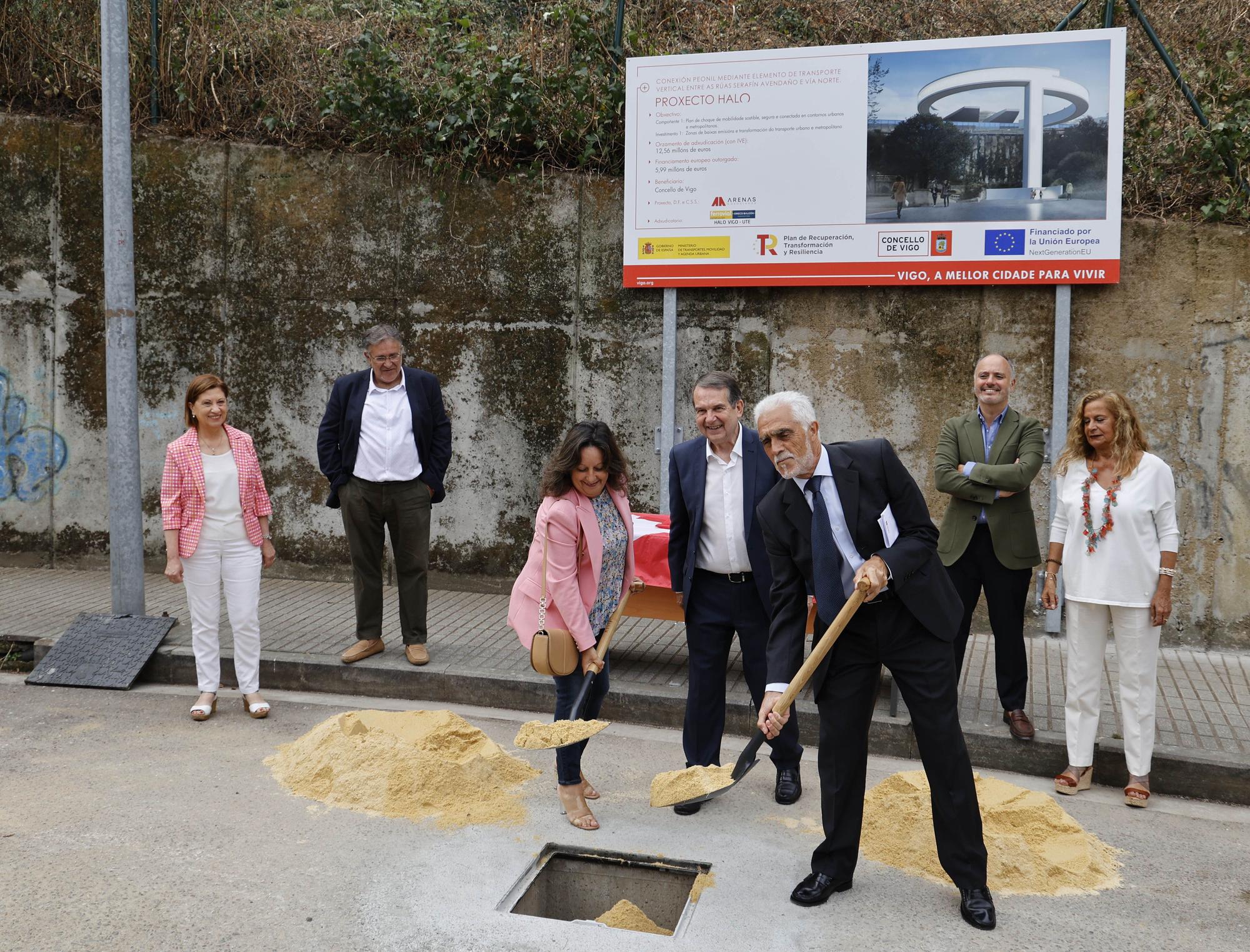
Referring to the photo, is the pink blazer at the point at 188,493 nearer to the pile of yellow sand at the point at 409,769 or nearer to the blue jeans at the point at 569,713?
the pile of yellow sand at the point at 409,769

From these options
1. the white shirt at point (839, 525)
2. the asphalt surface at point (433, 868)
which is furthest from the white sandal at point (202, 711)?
the white shirt at point (839, 525)

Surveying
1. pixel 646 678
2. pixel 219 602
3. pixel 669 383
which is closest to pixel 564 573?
pixel 646 678

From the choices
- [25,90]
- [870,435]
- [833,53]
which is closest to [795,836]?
[870,435]

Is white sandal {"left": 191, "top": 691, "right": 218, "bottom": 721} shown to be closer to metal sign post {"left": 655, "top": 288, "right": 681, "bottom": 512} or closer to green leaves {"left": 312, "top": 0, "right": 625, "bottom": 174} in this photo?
metal sign post {"left": 655, "top": 288, "right": 681, "bottom": 512}

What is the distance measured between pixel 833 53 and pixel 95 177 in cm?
635

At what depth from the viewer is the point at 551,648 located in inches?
177

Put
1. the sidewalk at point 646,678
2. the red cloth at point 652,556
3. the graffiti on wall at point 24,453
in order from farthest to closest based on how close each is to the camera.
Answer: the graffiti on wall at point 24,453 < the red cloth at point 652,556 < the sidewalk at point 646,678

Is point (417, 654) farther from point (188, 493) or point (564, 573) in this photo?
point (564, 573)

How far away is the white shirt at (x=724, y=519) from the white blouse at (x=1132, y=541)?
1.60m

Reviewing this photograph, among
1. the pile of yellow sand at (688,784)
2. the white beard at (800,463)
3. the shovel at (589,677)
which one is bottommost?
the pile of yellow sand at (688,784)

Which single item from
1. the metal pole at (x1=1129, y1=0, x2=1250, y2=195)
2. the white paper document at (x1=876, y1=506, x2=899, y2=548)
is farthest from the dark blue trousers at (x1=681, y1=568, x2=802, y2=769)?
the metal pole at (x1=1129, y1=0, x2=1250, y2=195)

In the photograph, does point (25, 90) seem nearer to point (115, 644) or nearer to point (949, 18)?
point (115, 644)

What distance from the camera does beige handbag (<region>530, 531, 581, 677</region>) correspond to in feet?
14.7

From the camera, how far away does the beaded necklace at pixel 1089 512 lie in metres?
4.98
